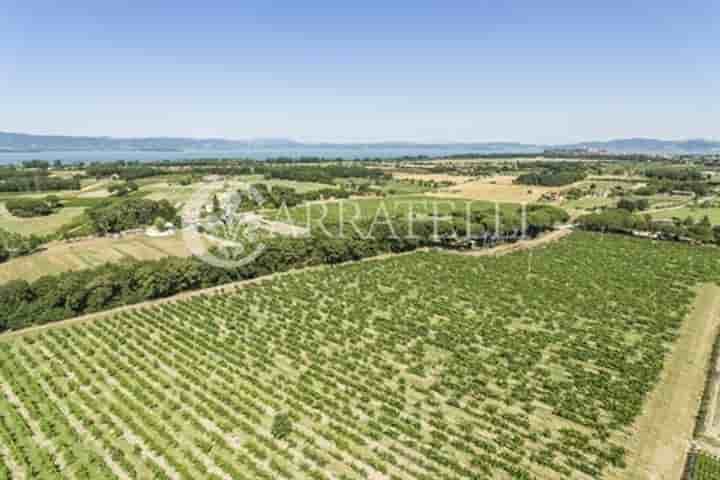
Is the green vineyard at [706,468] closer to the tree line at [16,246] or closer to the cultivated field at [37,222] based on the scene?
the tree line at [16,246]

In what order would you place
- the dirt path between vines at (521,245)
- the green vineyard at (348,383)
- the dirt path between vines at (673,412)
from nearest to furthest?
the dirt path between vines at (673,412) → the green vineyard at (348,383) → the dirt path between vines at (521,245)

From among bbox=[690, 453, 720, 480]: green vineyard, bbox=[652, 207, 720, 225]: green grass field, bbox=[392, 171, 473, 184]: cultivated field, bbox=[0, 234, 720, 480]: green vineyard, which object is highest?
bbox=[392, 171, 473, 184]: cultivated field

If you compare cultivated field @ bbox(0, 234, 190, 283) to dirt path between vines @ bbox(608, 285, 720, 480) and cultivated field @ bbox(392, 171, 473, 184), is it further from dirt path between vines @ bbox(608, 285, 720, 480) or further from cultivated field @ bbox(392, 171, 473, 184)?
cultivated field @ bbox(392, 171, 473, 184)

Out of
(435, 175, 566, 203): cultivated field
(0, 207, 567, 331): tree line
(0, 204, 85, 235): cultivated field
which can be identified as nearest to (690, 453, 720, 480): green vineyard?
(0, 207, 567, 331): tree line

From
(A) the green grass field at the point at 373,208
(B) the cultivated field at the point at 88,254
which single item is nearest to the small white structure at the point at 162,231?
(B) the cultivated field at the point at 88,254

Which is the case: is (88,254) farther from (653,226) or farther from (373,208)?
(653,226)

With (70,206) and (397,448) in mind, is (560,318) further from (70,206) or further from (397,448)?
(70,206)
